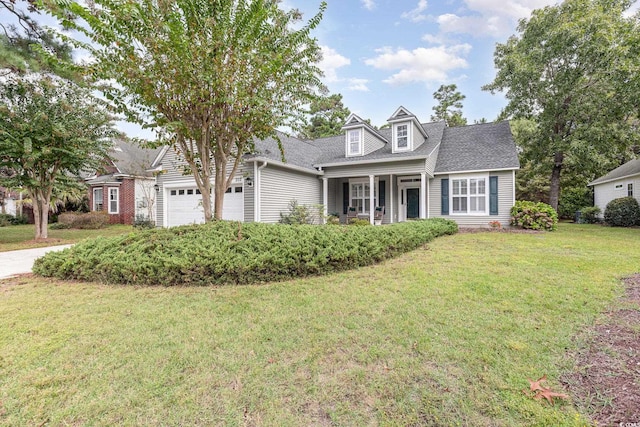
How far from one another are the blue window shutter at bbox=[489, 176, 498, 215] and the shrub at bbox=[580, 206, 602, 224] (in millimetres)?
9601

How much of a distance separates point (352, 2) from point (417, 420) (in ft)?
37.7

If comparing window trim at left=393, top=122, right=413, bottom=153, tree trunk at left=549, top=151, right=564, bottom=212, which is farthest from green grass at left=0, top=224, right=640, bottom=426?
tree trunk at left=549, top=151, right=564, bottom=212

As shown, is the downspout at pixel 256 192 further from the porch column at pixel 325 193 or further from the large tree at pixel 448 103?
the large tree at pixel 448 103

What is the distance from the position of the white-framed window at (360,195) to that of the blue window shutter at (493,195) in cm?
515

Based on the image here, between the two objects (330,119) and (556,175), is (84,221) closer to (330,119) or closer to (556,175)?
(330,119)

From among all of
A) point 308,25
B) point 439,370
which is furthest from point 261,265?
point 308,25

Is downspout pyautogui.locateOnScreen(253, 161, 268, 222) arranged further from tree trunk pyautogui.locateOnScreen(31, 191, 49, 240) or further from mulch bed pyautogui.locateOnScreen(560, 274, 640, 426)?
mulch bed pyautogui.locateOnScreen(560, 274, 640, 426)

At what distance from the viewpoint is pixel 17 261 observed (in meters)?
7.33

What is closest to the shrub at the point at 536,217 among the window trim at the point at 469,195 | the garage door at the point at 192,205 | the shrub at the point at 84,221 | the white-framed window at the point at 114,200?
the window trim at the point at 469,195

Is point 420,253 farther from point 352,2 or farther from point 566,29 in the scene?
point 566,29

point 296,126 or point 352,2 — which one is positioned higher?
point 352,2

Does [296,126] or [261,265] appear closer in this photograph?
[261,265]

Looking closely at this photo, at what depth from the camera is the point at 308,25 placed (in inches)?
273

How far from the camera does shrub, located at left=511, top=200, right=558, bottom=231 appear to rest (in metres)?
11.7
